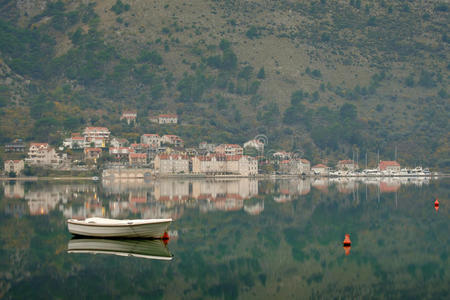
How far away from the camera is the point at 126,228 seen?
98.1 feet

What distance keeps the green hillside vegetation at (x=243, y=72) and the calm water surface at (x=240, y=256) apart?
86.7 metres

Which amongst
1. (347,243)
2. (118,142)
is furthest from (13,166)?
(347,243)

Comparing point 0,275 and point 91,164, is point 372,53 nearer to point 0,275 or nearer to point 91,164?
point 91,164

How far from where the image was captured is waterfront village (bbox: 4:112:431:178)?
364 ft

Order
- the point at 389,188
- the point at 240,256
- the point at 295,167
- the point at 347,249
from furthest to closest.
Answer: the point at 295,167, the point at 389,188, the point at 347,249, the point at 240,256

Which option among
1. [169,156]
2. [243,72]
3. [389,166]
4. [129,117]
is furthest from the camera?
[243,72]

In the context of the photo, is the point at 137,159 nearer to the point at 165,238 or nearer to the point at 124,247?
the point at 165,238

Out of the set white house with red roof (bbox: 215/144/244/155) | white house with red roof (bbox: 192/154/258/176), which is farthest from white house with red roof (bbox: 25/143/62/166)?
white house with red roof (bbox: 215/144/244/155)

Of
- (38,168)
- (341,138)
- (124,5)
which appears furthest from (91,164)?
(124,5)

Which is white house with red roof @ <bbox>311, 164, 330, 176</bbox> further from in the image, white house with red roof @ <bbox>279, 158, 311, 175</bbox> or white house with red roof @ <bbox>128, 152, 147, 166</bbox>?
white house with red roof @ <bbox>128, 152, 147, 166</bbox>

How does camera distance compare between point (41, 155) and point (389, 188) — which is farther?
point (41, 155)

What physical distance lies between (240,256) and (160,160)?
284ft

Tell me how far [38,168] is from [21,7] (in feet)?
322

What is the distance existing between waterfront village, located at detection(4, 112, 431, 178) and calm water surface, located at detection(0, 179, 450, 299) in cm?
6502
